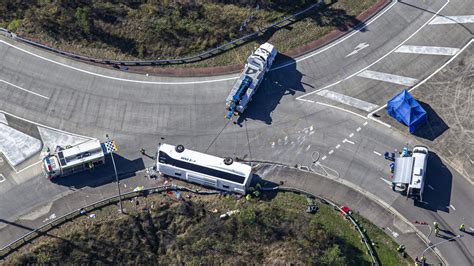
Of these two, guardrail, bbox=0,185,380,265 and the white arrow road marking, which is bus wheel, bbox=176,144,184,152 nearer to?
guardrail, bbox=0,185,380,265

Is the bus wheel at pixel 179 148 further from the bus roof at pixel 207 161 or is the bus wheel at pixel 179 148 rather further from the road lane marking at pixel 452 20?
the road lane marking at pixel 452 20

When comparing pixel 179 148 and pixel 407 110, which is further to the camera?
pixel 407 110

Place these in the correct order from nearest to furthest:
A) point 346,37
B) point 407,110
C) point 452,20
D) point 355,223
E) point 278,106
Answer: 1. point 355,223
2. point 407,110
3. point 278,106
4. point 346,37
5. point 452,20

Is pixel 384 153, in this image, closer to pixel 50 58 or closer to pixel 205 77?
pixel 205 77

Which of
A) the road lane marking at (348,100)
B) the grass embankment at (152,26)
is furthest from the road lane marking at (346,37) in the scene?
the road lane marking at (348,100)

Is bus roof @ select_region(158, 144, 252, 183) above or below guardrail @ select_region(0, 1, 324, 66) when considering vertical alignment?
below

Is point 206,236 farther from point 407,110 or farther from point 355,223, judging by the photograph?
point 407,110

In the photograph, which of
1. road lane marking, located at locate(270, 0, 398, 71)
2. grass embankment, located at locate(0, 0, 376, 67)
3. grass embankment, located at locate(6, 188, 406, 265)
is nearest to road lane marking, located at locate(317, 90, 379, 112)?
road lane marking, located at locate(270, 0, 398, 71)

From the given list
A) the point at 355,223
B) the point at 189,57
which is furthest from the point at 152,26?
the point at 355,223
